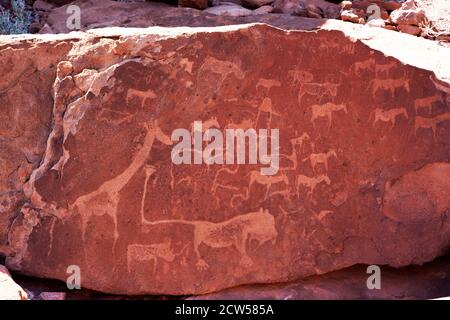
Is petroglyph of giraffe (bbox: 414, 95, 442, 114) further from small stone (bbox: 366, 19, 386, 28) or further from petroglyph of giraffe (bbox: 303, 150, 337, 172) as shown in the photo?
small stone (bbox: 366, 19, 386, 28)

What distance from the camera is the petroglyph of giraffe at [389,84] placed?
264cm

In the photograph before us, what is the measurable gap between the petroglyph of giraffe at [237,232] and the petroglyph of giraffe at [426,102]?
82 centimetres

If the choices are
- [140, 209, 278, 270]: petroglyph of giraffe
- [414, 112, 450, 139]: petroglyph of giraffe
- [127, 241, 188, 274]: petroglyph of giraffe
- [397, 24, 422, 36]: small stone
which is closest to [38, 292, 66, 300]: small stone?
[127, 241, 188, 274]: petroglyph of giraffe

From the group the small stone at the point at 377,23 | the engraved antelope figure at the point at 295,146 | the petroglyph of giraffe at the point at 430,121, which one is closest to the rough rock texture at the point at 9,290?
the engraved antelope figure at the point at 295,146

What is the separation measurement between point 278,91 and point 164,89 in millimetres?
490

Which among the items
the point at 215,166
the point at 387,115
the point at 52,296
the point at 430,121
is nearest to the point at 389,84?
the point at 387,115

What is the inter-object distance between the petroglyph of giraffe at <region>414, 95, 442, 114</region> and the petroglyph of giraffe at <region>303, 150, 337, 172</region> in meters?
0.43

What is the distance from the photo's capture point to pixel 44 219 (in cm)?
254

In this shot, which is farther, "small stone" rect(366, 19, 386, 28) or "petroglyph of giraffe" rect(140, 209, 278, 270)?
"small stone" rect(366, 19, 386, 28)

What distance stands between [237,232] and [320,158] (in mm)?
485

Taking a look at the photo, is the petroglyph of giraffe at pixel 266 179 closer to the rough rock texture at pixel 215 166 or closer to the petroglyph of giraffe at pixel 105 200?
the rough rock texture at pixel 215 166

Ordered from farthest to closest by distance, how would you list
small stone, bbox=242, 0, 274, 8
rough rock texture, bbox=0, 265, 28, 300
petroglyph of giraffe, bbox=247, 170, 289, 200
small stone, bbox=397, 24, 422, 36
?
small stone, bbox=242, 0, 274, 8, small stone, bbox=397, 24, 422, 36, petroglyph of giraffe, bbox=247, 170, 289, 200, rough rock texture, bbox=0, 265, 28, 300

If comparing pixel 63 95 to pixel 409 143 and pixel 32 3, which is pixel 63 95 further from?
pixel 32 3

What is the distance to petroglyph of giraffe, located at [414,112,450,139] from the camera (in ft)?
8.77
